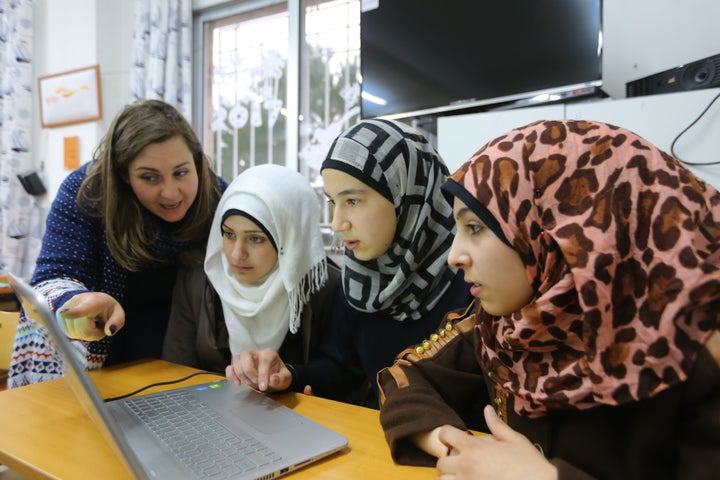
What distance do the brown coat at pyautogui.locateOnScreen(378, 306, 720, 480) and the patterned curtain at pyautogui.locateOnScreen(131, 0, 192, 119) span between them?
278 cm

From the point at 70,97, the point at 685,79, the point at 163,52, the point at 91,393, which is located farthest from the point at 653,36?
the point at 70,97

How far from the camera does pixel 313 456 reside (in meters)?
0.73

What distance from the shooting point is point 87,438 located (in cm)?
84

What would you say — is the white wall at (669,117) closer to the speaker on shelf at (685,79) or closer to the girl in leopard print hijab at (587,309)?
the speaker on shelf at (685,79)

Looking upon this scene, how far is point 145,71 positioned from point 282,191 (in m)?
2.29

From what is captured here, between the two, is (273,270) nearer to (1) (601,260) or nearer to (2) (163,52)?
(1) (601,260)

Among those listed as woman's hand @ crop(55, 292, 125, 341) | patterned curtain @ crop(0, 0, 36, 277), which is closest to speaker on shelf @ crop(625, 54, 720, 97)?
woman's hand @ crop(55, 292, 125, 341)

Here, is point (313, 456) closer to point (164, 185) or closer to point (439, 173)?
point (439, 173)

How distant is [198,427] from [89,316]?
1.50 feet

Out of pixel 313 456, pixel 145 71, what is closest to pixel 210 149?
pixel 145 71

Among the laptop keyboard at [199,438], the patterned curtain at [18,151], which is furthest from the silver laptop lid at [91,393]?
the patterned curtain at [18,151]

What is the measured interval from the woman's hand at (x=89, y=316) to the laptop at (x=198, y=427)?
0.21 meters

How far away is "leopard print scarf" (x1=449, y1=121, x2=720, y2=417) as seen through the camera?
1.90 feet

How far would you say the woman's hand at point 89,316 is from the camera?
42.8 inches
